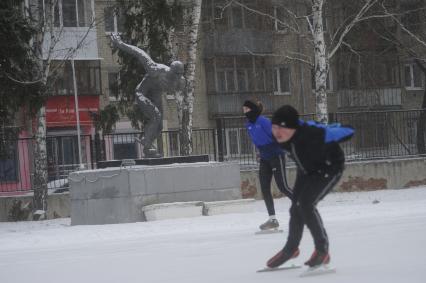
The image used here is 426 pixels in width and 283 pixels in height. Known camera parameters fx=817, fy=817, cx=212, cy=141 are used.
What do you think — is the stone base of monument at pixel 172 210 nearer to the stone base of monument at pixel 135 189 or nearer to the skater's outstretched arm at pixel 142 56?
the stone base of monument at pixel 135 189

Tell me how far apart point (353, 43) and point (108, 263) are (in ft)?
113

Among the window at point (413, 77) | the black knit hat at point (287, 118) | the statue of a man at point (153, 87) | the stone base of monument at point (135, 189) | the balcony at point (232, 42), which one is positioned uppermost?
the balcony at point (232, 42)

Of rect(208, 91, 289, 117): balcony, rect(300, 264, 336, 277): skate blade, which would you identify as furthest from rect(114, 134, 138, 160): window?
rect(208, 91, 289, 117): balcony

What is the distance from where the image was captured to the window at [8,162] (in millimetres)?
20328

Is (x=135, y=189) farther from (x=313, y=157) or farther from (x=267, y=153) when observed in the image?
(x=313, y=157)

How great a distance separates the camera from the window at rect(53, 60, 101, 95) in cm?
4031

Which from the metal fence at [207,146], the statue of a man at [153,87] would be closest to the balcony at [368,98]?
the metal fence at [207,146]

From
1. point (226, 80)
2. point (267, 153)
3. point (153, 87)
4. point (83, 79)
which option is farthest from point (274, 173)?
Answer: point (226, 80)

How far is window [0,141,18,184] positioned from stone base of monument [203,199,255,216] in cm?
760

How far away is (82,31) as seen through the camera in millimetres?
37156

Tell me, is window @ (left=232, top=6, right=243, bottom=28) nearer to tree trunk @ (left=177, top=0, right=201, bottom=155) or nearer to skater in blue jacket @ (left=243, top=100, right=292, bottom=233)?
tree trunk @ (left=177, top=0, right=201, bottom=155)

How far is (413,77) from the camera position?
52406mm

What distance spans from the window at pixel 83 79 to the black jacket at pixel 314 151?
1346 inches

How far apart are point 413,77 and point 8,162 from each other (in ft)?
120
